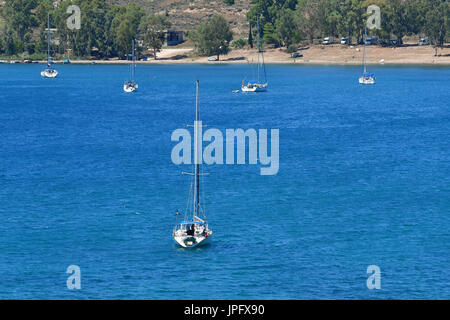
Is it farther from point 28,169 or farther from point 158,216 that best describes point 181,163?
point 158,216

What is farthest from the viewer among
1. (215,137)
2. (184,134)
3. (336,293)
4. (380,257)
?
(184,134)

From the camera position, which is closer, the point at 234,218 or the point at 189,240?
the point at 189,240

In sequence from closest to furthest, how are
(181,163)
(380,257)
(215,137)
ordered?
(380,257), (181,163), (215,137)

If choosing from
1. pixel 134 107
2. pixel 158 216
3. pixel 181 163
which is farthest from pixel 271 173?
pixel 134 107

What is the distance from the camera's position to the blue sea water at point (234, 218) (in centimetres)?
6550

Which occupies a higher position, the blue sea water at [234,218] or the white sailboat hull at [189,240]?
the white sailboat hull at [189,240]

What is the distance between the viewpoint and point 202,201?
9194cm

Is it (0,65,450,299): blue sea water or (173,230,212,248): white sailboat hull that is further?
(173,230,212,248): white sailboat hull

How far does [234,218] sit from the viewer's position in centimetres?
8425

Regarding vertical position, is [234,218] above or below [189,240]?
below

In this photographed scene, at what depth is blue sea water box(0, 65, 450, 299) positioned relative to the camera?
2579 inches

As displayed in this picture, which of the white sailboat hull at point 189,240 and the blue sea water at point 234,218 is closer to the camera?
the blue sea water at point 234,218

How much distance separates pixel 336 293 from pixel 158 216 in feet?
92.4
